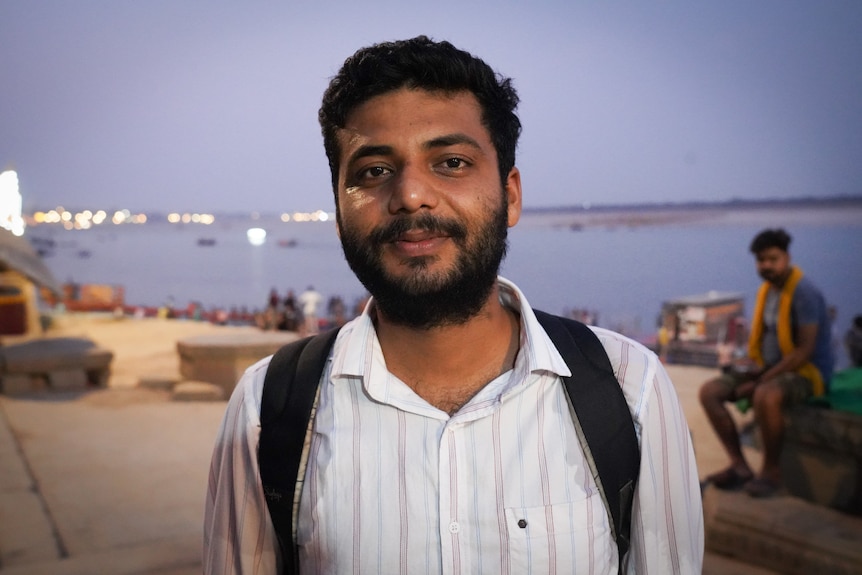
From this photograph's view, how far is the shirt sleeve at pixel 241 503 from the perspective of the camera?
1.39m

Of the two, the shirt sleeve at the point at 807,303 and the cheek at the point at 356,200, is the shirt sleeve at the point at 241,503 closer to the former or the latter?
the cheek at the point at 356,200

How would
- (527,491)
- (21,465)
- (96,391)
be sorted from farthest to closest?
(96,391)
(21,465)
(527,491)

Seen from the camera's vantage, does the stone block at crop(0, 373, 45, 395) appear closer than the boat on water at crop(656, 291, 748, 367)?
Yes

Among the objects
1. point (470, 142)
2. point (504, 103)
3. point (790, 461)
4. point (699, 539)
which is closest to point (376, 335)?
point (470, 142)

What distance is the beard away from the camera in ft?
4.52

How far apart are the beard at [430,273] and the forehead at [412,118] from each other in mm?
183

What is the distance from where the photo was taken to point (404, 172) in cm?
139

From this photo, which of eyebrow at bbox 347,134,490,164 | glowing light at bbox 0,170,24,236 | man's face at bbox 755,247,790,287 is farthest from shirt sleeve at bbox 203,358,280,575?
glowing light at bbox 0,170,24,236

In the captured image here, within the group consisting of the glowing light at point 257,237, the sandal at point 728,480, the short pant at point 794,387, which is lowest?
the sandal at point 728,480

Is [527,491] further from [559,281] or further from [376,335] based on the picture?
[559,281]

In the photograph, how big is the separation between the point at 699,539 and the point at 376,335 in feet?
2.72

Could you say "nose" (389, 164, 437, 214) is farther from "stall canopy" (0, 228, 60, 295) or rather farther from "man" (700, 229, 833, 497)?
"stall canopy" (0, 228, 60, 295)

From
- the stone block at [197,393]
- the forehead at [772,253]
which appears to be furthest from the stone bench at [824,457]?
the stone block at [197,393]

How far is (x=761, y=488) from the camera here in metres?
3.95
